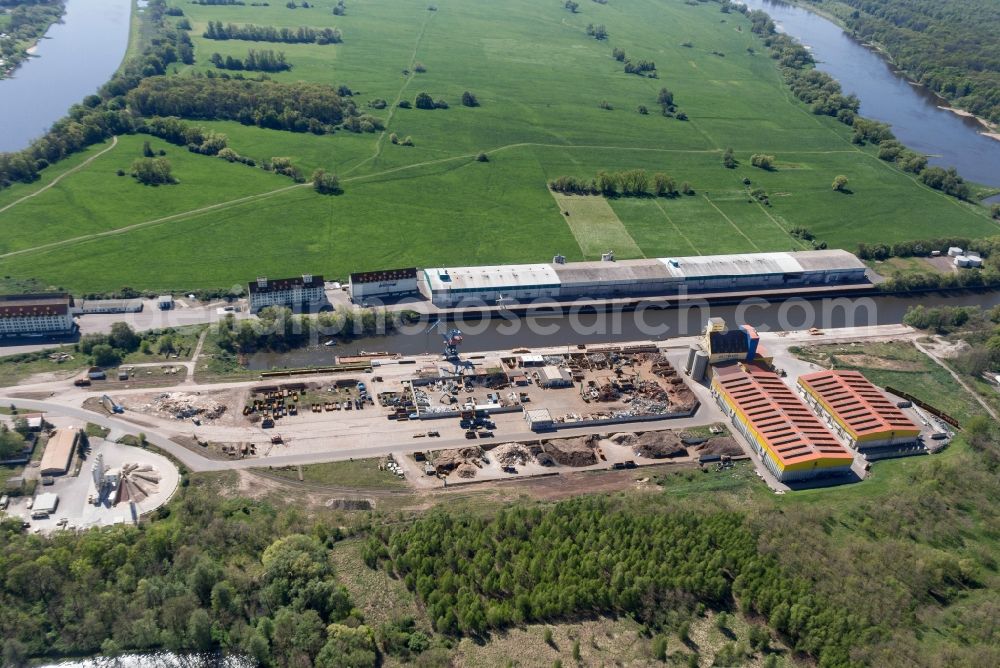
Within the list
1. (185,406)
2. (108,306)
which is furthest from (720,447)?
(108,306)

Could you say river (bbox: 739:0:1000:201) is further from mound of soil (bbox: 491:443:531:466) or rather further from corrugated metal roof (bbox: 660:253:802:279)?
mound of soil (bbox: 491:443:531:466)

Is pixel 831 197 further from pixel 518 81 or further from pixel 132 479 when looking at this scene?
pixel 132 479

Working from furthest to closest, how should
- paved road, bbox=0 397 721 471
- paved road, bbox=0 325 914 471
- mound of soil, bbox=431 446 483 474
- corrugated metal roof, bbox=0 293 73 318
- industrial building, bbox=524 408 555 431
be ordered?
corrugated metal roof, bbox=0 293 73 318
industrial building, bbox=524 408 555 431
mound of soil, bbox=431 446 483 474
paved road, bbox=0 325 914 471
paved road, bbox=0 397 721 471

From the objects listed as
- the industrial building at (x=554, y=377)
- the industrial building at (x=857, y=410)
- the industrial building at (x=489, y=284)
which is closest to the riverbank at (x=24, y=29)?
the industrial building at (x=489, y=284)

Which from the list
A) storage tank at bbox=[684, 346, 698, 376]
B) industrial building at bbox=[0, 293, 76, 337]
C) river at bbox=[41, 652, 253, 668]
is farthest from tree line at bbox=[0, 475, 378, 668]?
storage tank at bbox=[684, 346, 698, 376]

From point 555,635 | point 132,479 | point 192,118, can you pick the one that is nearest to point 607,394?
point 555,635

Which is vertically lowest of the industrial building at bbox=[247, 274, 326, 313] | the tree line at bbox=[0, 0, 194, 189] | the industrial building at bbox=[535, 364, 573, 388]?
the industrial building at bbox=[535, 364, 573, 388]

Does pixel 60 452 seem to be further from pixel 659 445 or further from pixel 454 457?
pixel 659 445
